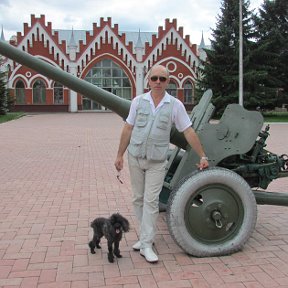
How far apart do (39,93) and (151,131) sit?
3913 centimetres

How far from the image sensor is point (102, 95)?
162 inches

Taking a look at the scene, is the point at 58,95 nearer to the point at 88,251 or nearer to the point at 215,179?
the point at 88,251

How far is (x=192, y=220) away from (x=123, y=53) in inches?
1532

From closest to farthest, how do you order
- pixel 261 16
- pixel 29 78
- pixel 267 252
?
pixel 267 252 < pixel 261 16 < pixel 29 78

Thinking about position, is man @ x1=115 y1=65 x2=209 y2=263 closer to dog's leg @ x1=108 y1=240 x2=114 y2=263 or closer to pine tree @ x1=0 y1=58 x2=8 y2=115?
dog's leg @ x1=108 y1=240 x2=114 y2=263

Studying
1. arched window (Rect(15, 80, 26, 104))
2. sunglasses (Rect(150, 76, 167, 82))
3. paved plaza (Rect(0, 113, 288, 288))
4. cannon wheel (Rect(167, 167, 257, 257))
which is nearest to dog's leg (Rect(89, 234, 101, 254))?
paved plaza (Rect(0, 113, 288, 288))

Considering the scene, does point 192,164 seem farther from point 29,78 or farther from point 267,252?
point 29,78

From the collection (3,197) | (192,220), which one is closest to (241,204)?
(192,220)

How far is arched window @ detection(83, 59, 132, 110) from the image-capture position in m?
41.7

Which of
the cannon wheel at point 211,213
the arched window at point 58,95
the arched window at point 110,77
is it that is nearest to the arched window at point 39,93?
the arched window at point 58,95

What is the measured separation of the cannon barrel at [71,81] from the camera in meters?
3.94

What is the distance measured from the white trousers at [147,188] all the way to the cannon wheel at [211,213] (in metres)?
0.16

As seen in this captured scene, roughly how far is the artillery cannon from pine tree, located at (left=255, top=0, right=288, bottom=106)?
26.3 meters

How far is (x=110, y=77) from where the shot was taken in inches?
1646
